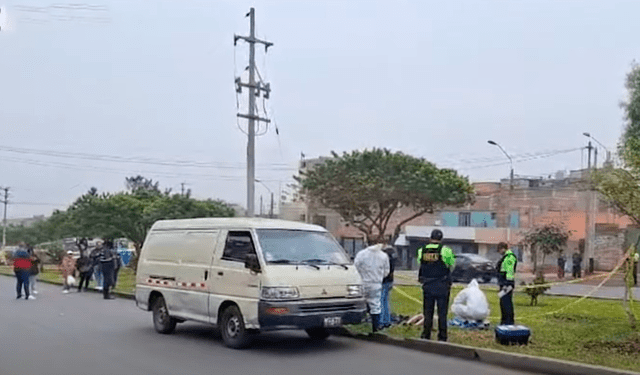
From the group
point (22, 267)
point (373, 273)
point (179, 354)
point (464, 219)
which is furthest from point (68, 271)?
point (464, 219)

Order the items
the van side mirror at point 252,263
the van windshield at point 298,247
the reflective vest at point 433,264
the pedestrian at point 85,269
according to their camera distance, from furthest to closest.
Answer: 1. the pedestrian at point 85,269
2. the reflective vest at point 433,264
3. the van windshield at point 298,247
4. the van side mirror at point 252,263

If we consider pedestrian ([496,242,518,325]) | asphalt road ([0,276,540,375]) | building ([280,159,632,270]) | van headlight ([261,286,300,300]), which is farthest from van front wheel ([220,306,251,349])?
building ([280,159,632,270])

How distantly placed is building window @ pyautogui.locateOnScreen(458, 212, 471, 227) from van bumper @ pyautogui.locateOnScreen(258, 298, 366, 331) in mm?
51994

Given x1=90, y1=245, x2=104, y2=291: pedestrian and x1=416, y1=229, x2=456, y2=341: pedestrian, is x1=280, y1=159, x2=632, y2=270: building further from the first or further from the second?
x1=416, y1=229, x2=456, y2=341: pedestrian

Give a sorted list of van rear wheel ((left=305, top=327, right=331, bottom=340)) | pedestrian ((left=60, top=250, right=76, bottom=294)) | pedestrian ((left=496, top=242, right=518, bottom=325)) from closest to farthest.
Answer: van rear wheel ((left=305, top=327, right=331, bottom=340)) < pedestrian ((left=496, top=242, right=518, bottom=325)) < pedestrian ((left=60, top=250, right=76, bottom=294))

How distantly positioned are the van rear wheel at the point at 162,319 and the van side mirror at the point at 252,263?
2.68 metres

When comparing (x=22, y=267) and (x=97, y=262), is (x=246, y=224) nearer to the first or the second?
(x=22, y=267)

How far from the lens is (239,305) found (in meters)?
11.6

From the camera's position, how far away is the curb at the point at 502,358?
9367 millimetres

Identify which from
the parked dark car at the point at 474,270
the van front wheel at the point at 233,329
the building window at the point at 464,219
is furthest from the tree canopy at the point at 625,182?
the building window at the point at 464,219

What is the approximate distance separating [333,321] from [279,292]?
37.2 inches

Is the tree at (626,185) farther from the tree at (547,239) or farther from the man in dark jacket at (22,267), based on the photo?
the tree at (547,239)

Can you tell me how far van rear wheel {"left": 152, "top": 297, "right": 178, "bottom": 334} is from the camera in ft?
44.7

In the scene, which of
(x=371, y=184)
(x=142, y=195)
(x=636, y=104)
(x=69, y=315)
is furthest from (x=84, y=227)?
(x=636, y=104)
